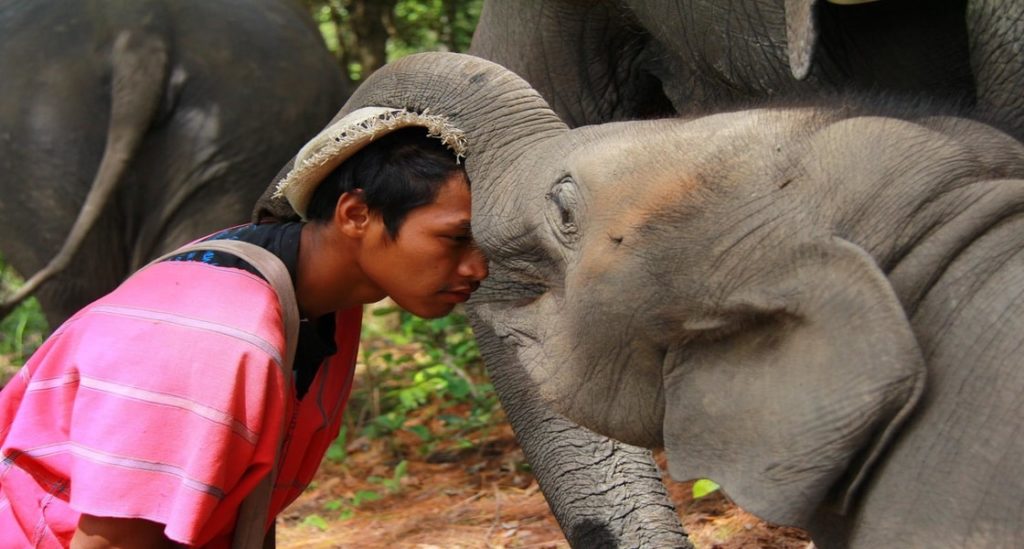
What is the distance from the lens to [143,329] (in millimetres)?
1987

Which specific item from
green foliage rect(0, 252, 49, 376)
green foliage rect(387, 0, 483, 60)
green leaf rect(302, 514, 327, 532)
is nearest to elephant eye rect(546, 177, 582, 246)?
green leaf rect(302, 514, 327, 532)

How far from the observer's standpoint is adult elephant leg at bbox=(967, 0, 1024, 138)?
2066 mm

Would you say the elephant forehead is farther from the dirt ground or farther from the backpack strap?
the dirt ground

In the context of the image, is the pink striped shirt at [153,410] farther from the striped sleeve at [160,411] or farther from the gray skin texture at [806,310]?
the gray skin texture at [806,310]

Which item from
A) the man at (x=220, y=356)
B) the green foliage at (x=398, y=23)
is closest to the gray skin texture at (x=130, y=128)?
the green foliage at (x=398, y=23)

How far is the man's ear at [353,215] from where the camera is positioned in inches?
88.4

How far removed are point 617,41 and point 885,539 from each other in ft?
5.81

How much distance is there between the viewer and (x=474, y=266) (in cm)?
225

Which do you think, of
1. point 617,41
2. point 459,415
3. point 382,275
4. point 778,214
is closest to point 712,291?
point 778,214

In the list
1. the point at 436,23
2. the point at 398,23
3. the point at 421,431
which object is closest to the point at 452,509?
the point at 421,431

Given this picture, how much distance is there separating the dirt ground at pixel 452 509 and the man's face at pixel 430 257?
1233mm

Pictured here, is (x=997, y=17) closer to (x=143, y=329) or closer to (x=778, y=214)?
(x=778, y=214)

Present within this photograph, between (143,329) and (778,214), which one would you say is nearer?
(778,214)

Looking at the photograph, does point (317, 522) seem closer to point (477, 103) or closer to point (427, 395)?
point (427, 395)
